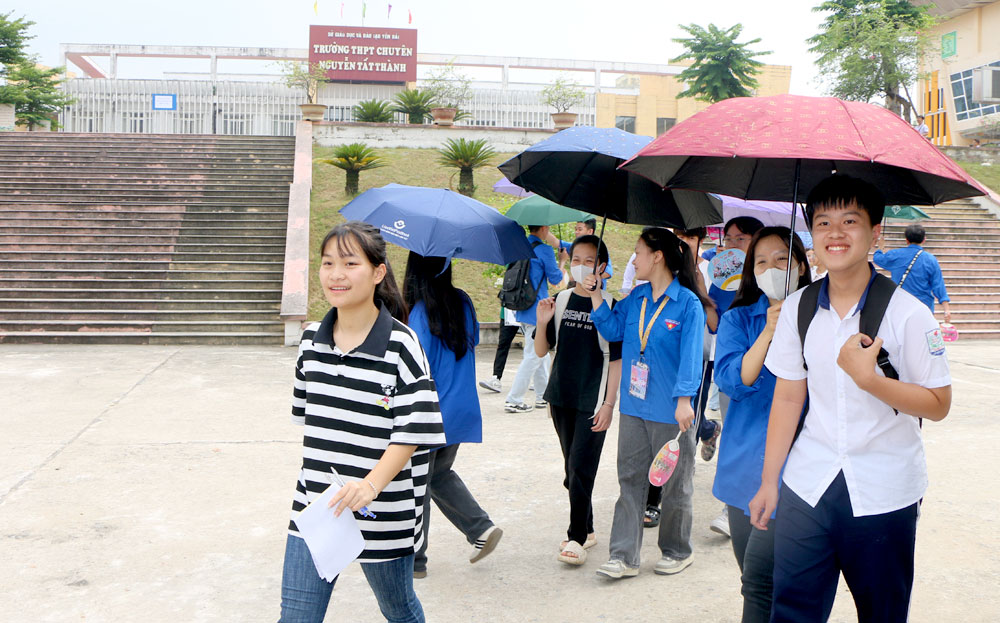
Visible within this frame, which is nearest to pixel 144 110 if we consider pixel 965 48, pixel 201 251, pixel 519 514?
pixel 201 251

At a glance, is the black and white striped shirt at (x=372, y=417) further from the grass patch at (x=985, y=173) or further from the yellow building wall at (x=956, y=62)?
the yellow building wall at (x=956, y=62)

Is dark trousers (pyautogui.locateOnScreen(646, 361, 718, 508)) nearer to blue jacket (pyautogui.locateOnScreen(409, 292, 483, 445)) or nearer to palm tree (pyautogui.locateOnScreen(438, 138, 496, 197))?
blue jacket (pyautogui.locateOnScreen(409, 292, 483, 445))

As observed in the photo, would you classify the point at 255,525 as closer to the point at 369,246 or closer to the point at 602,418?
the point at 602,418

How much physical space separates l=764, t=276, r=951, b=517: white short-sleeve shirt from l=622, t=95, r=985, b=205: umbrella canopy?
1.48 feet

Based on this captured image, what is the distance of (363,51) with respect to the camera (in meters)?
45.9

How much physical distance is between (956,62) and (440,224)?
45.1 m

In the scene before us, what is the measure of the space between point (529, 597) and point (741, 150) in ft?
7.28

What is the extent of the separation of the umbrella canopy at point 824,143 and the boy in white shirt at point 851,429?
161mm

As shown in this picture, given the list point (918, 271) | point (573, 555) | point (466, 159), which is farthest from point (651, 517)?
point (466, 159)

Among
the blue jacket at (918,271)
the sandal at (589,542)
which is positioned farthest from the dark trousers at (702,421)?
the blue jacket at (918,271)

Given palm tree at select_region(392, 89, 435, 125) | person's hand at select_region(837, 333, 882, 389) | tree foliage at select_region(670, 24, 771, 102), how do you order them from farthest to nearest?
tree foliage at select_region(670, 24, 771, 102), palm tree at select_region(392, 89, 435, 125), person's hand at select_region(837, 333, 882, 389)

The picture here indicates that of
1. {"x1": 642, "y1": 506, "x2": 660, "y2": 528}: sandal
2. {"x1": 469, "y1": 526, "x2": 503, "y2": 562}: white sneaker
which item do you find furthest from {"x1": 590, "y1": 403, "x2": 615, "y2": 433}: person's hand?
{"x1": 642, "y1": 506, "x2": 660, "y2": 528}: sandal

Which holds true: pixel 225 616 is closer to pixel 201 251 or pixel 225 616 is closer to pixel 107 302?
pixel 107 302

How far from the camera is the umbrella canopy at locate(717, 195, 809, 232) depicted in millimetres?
5383
